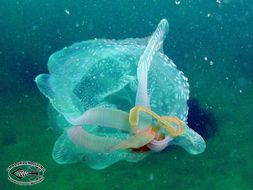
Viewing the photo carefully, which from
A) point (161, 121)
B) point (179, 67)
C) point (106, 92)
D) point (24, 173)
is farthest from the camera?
point (179, 67)

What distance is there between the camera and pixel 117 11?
35.4 feet

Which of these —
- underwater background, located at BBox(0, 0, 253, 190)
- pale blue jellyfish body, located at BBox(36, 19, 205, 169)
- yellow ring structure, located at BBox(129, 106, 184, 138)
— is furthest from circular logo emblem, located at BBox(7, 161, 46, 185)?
yellow ring structure, located at BBox(129, 106, 184, 138)

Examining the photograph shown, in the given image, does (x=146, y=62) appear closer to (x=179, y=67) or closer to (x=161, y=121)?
(x=161, y=121)

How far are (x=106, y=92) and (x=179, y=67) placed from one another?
17.0 ft

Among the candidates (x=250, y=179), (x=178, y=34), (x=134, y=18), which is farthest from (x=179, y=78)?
(x=134, y=18)

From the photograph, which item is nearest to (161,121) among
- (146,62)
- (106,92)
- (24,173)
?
(146,62)

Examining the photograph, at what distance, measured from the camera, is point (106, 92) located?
3.20 meters

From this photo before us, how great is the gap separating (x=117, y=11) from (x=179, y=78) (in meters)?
8.06

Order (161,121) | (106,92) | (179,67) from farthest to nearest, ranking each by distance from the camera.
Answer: (179,67) < (106,92) < (161,121)

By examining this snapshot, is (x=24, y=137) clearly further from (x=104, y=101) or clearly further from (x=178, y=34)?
(x=178, y=34)

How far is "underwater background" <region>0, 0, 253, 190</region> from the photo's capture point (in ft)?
17.5

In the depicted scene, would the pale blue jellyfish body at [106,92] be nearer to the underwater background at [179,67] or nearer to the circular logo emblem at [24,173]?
the circular logo emblem at [24,173]

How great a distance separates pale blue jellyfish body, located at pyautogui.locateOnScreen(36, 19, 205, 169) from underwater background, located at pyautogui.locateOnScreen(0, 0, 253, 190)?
82.7 inches

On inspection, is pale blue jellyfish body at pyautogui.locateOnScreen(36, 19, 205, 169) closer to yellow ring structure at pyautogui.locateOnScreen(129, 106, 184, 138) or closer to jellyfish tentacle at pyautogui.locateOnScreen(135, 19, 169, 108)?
jellyfish tentacle at pyautogui.locateOnScreen(135, 19, 169, 108)
